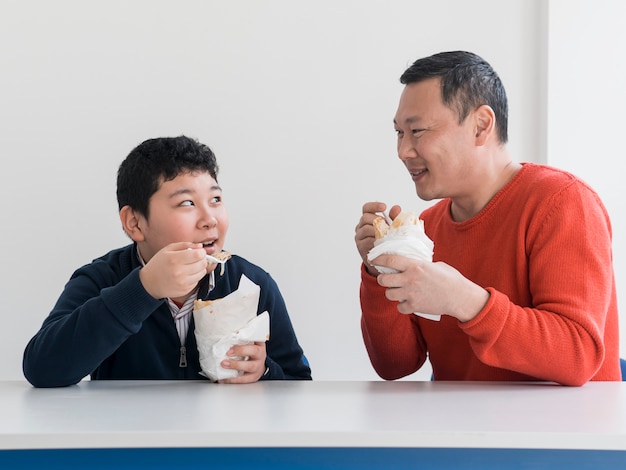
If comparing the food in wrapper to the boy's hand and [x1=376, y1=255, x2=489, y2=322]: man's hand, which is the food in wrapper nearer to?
the boy's hand

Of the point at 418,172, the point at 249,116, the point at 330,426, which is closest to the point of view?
the point at 330,426

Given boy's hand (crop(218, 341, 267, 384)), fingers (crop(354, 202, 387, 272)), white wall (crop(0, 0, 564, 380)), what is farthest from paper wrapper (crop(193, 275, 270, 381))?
white wall (crop(0, 0, 564, 380))

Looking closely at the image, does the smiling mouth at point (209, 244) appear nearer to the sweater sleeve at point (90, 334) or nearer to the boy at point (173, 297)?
the boy at point (173, 297)

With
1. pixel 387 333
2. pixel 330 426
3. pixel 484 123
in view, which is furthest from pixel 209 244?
pixel 330 426

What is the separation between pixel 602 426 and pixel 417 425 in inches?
9.6

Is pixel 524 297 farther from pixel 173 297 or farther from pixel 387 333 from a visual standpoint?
pixel 173 297

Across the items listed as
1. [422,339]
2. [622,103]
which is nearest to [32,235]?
[422,339]

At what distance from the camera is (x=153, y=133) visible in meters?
2.57

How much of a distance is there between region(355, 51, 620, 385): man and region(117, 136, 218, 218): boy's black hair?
40 centimetres

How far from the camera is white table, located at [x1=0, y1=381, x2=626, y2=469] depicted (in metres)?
0.99

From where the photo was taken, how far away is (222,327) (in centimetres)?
149

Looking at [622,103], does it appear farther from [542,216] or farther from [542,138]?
[542,216]

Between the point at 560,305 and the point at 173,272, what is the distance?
704 mm

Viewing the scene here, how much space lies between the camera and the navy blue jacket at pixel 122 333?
142 centimetres
